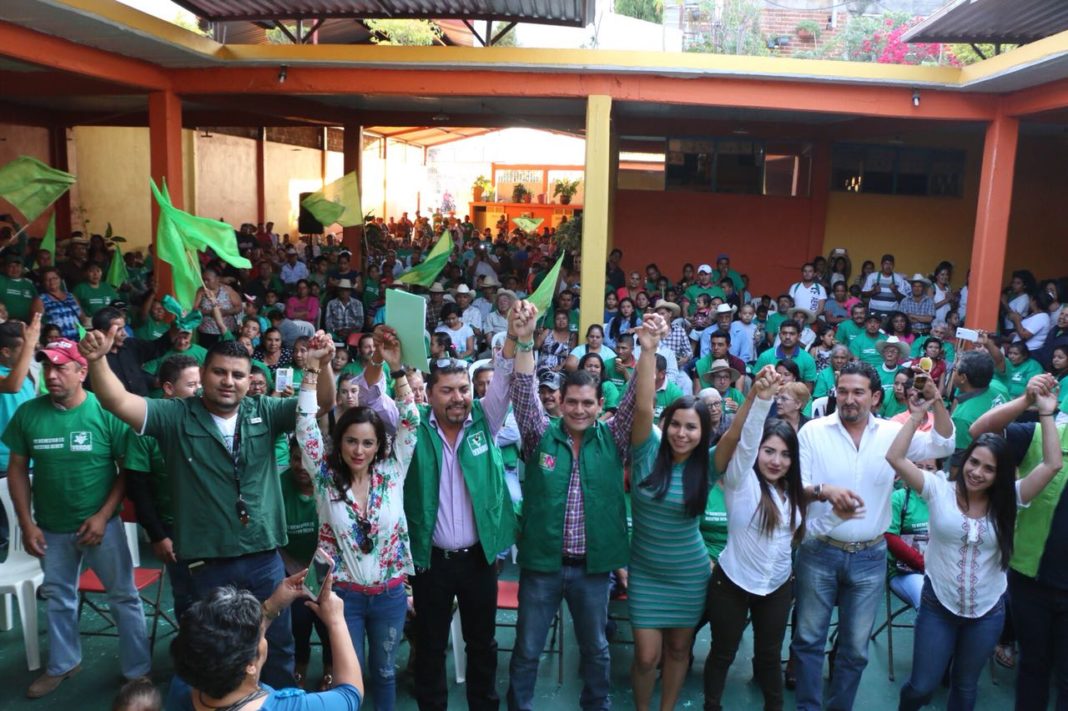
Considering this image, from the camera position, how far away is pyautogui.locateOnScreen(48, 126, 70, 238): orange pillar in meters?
15.4

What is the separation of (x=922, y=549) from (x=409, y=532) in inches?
116

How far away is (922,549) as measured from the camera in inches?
187

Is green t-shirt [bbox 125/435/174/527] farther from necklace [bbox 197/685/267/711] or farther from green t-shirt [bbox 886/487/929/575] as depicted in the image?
green t-shirt [bbox 886/487/929/575]

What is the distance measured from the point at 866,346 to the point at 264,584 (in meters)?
6.94

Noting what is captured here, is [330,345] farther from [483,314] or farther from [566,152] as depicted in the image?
[566,152]

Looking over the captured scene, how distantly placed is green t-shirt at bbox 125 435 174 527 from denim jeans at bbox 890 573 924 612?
12.3 ft

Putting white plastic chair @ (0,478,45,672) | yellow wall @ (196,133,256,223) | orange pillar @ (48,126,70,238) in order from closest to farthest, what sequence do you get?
white plastic chair @ (0,478,45,672) → orange pillar @ (48,126,70,238) → yellow wall @ (196,133,256,223)

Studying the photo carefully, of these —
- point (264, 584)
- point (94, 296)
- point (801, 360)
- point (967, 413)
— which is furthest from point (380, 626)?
point (94, 296)

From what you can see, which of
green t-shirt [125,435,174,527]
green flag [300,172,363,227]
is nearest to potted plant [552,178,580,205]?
green flag [300,172,363,227]

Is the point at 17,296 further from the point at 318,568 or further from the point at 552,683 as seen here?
the point at 552,683

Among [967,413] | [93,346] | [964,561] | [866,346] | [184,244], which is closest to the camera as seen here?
[93,346]

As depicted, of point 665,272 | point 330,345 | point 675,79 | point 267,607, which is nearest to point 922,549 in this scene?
point 330,345

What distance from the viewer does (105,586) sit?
4.04 meters

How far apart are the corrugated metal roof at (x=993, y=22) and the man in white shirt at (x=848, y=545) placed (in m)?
6.31
